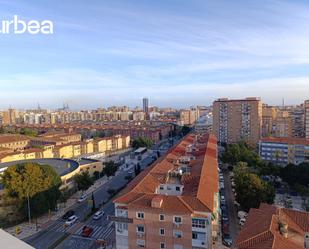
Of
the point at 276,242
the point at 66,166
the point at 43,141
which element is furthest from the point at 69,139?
the point at 276,242

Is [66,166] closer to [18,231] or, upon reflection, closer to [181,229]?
[18,231]

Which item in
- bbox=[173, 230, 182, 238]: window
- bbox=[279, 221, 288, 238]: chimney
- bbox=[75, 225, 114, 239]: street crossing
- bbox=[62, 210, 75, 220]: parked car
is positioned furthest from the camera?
bbox=[62, 210, 75, 220]: parked car

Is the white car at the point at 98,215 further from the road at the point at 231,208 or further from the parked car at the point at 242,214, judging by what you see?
the parked car at the point at 242,214

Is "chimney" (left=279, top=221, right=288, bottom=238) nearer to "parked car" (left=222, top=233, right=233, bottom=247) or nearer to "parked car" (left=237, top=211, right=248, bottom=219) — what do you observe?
"parked car" (left=222, top=233, right=233, bottom=247)

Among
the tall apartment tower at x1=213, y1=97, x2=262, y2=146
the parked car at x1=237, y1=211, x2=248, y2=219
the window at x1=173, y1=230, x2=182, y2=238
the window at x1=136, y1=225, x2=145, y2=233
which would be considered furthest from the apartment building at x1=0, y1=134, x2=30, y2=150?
the window at x1=173, y1=230, x2=182, y2=238

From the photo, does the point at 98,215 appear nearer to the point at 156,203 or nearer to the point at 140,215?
the point at 140,215

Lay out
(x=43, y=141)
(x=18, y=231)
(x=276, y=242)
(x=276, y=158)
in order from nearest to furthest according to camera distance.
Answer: (x=276, y=242) < (x=18, y=231) < (x=276, y=158) < (x=43, y=141)
